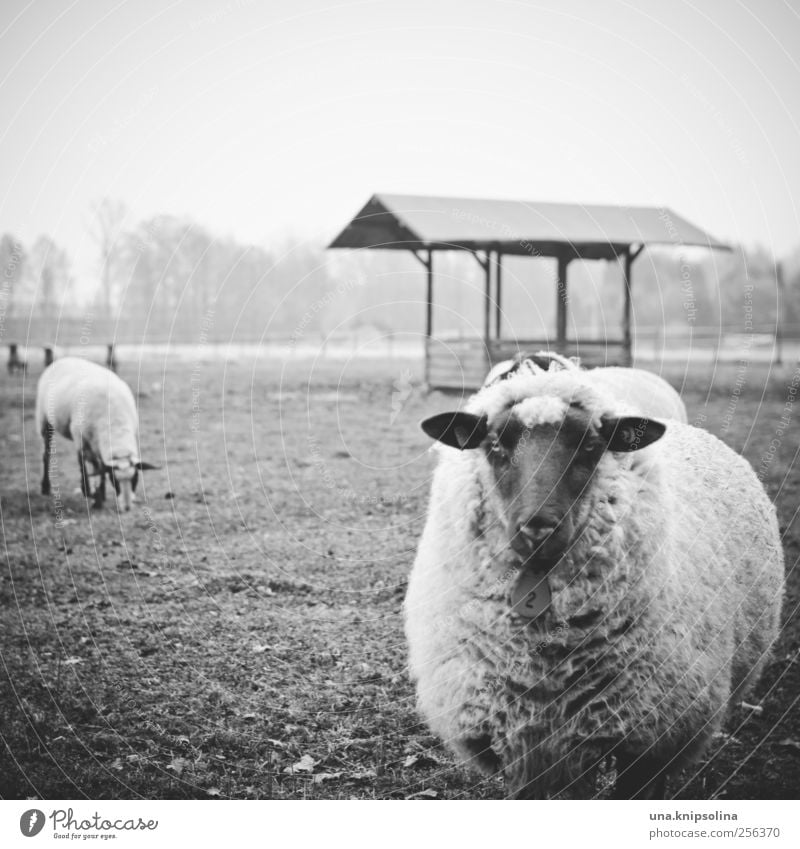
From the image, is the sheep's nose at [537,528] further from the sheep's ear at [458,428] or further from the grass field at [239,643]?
the grass field at [239,643]

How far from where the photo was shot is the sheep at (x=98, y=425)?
362 inches

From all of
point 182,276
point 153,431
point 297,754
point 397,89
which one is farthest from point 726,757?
point 182,276

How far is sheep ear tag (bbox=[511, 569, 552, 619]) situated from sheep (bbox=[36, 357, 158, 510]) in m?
6.84

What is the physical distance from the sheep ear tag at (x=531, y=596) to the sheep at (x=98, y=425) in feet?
22.4

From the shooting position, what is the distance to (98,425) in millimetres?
9609

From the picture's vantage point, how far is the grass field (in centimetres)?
396

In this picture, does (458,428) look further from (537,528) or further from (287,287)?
(287,287)

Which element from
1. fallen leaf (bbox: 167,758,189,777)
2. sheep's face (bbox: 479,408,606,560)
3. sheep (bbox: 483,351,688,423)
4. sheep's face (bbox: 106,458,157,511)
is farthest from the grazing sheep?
sheep's face (bbox: 479,408,606,560)

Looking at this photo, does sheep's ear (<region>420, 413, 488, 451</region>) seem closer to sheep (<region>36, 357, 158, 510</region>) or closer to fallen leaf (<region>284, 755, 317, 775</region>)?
fallen leaf (<region>284, 755, 317, 775</region>)

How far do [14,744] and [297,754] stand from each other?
5.31 feet

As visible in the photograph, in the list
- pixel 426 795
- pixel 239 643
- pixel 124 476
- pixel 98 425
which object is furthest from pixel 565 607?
pixel 98 425

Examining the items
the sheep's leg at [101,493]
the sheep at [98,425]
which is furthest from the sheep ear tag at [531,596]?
the sheep's leg at [101,493]

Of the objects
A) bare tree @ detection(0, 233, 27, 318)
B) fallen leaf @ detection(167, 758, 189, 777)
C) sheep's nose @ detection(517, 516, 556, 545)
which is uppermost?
bare tree @ detection(0, 233, 27, 318)

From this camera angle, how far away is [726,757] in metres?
4.06
